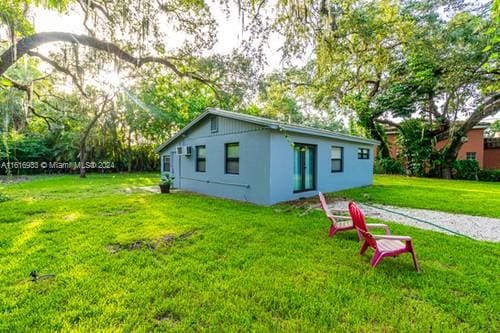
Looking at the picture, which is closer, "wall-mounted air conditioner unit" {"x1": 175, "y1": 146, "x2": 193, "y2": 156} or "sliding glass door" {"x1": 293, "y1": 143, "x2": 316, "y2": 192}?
"sliding glass door" {"x1": 293, "y1": 143, "x2": 316, "y2": 192}

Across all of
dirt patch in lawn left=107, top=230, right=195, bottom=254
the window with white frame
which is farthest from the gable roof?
dirt patch in lawn left=107, top=230, right=195, bottom=254

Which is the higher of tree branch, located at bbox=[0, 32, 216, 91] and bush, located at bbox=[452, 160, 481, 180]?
tree branch, located at bbox=[0, 32, 216, 91]

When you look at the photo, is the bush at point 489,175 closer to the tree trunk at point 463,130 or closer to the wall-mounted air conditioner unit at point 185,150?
the tree trunk at point 463,130

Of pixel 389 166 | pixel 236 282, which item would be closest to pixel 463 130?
pixel 389 166

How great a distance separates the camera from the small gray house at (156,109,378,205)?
7.35 meters

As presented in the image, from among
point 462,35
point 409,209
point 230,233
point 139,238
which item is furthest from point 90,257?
point 462,35

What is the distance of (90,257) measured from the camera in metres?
3.48

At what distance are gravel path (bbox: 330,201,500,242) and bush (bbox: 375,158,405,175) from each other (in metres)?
13.1

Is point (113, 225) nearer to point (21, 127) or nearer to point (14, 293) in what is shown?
point (14, 293)

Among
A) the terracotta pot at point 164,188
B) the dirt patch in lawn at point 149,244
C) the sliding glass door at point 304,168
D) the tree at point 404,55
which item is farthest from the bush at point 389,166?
the dirt patch in lawn at point 149,244

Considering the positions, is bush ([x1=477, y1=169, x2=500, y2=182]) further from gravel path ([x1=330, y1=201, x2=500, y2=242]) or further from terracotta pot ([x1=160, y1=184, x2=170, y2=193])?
terracotta pot ([x1=160, y1=184, x2=170, y2=193])

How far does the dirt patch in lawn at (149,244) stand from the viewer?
3.84 m

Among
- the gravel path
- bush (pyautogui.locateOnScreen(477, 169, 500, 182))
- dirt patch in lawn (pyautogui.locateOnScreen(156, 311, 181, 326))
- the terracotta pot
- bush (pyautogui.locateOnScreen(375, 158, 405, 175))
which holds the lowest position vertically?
dirt patch in lawn (pyautogui.locateOnScreen(156, 311, 181, 326))

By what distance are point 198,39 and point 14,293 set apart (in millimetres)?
6488
